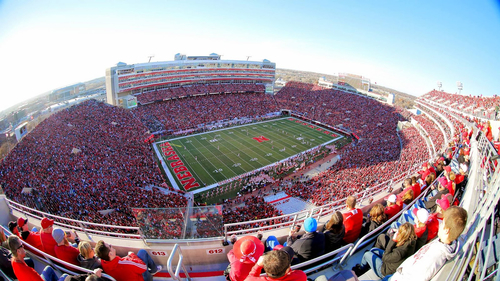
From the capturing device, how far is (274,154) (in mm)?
26188

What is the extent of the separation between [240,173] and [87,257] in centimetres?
1887

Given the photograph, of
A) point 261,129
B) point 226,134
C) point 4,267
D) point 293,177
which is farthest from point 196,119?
point 4,267

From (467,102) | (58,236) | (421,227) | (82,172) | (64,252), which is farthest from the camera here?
(467,102)

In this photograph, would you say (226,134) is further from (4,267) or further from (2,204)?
(4,267)

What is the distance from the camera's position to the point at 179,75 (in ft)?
137

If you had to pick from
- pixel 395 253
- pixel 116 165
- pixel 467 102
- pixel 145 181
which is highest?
pixel 467 102

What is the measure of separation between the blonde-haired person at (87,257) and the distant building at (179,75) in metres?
35.3

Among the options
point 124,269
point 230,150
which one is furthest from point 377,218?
point 230,150

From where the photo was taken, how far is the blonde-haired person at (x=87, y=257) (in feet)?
9.97

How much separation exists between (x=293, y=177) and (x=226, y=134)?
13.7 m

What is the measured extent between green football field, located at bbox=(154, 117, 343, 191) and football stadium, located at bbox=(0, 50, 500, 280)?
23 cm

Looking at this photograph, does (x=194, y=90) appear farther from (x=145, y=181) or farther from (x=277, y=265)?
(x=277, y=265)

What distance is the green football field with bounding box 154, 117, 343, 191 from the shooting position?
70.2 ft

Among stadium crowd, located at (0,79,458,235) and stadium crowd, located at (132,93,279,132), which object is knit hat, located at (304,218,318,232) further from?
stadium crowd, located at (132,93,279,132)
